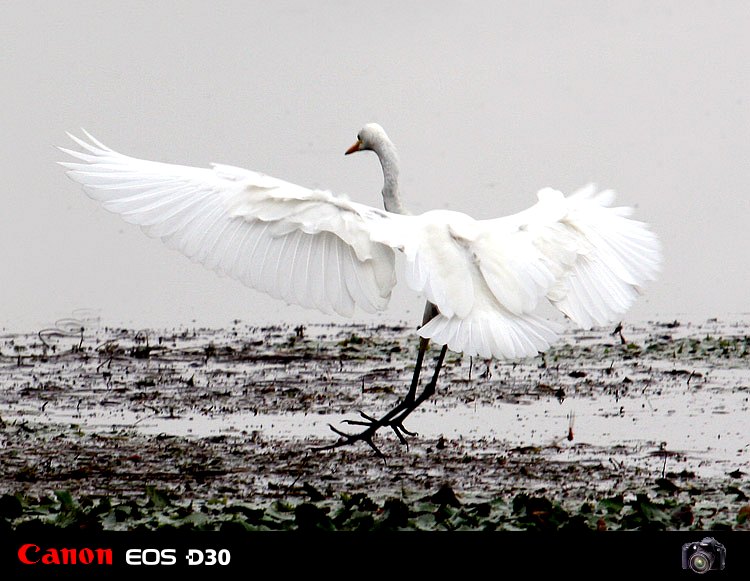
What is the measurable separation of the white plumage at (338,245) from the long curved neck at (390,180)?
1077 mm

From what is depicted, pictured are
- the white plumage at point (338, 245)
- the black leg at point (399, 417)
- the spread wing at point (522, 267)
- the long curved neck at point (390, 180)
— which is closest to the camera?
the spread wing at point (522, 267)

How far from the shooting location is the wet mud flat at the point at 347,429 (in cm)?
712

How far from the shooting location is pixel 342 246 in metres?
8.16

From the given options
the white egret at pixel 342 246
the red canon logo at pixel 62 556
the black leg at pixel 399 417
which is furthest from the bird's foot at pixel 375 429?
the red canon logo at pixel 62 556

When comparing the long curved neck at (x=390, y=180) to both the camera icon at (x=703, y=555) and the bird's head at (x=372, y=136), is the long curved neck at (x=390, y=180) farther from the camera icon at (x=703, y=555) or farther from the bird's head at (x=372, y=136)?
the camera icon at (x=703, y=555)

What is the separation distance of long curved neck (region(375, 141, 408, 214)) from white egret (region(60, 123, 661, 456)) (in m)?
1.08

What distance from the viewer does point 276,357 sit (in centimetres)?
1198

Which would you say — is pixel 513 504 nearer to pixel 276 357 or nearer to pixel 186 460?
pixel 186 460

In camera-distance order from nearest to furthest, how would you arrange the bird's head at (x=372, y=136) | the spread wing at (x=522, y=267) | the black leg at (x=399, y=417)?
the spread wing at (x=522, y=267) < the black leg at (x=399, y=417) < the bird's head at (x=372, y=136)

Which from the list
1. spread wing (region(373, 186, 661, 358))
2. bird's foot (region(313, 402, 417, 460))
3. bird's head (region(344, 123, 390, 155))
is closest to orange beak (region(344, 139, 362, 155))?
bird's head (region(344, 123, 390, 155))

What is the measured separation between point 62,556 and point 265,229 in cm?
247

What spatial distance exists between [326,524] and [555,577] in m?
1.16

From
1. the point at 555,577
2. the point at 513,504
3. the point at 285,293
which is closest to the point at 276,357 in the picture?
the point at 285,293

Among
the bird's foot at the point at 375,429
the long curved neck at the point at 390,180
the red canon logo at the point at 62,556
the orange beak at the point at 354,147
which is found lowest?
the red canon logo at the point at 62,556
